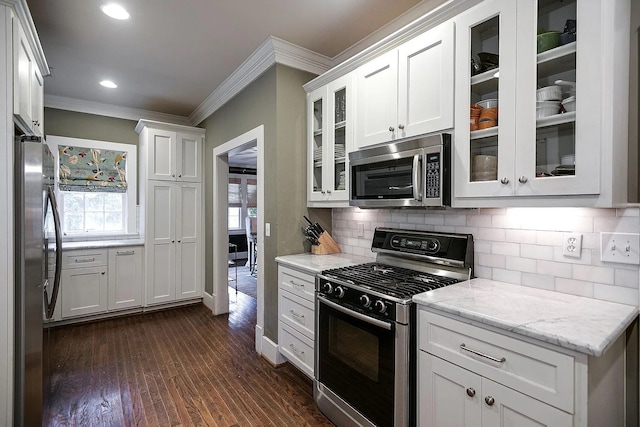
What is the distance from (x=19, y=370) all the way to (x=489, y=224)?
8.65ft

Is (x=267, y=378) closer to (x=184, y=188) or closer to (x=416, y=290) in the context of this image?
(x=416, y=290)

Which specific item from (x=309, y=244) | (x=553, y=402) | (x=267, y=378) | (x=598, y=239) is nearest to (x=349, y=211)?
(x=309, y=244)

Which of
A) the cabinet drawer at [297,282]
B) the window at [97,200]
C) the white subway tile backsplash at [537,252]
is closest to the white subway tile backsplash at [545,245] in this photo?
the white subway tile backsplash at [537,252]

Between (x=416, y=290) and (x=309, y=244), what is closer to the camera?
(x=416, y=290)

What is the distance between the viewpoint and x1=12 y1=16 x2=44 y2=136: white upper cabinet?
1.69m

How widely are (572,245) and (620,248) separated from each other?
0.17 metres

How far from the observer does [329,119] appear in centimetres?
256

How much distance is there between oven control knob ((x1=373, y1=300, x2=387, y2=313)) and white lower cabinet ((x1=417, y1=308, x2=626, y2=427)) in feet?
0.58

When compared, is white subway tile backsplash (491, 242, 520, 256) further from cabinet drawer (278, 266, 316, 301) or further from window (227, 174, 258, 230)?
window (227, 174, 258, 230)

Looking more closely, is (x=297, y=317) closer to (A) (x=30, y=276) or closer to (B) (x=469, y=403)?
(B) (x=469, y=403)

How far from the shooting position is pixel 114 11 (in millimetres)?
2250

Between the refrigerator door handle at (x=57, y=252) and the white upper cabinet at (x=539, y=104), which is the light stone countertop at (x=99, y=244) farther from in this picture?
the white upper cabinet at (x=539, y=104)

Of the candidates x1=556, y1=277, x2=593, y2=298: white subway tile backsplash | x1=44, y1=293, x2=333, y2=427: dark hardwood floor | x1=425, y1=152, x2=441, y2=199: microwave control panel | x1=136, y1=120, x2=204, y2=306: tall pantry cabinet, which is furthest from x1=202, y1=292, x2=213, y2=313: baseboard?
x1=556, y1=277, x2=593, y2=298: white subway tile backsplash

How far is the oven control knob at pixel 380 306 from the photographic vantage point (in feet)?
5.34
